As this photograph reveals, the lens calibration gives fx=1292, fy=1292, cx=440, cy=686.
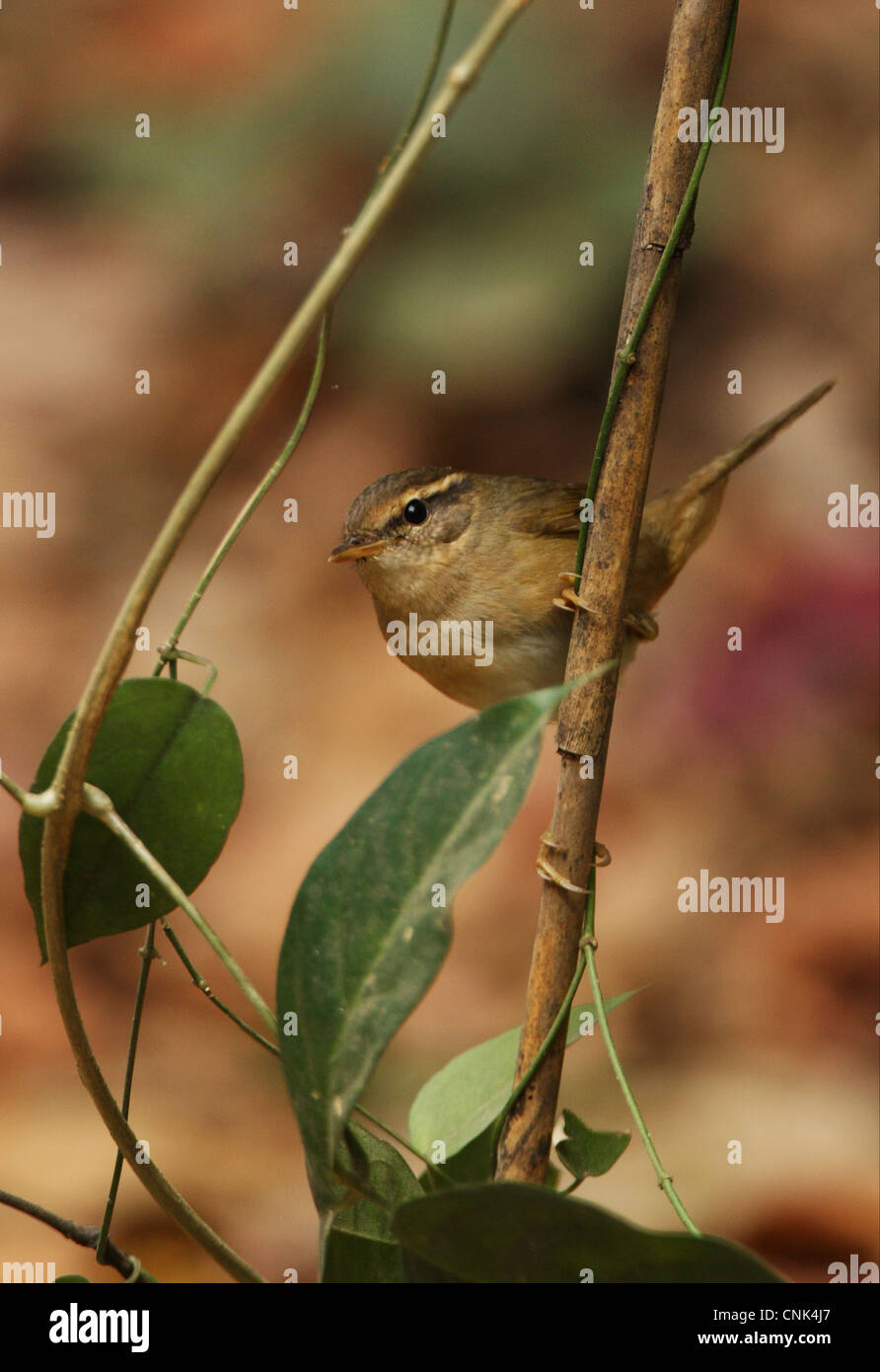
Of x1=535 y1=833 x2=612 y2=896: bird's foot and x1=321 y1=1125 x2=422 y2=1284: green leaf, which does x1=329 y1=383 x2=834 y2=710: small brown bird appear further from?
x1=321 y1=1125 x2=422 y2=1284: green leaf

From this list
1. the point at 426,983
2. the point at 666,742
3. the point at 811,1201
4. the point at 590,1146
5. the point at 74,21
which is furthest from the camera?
the point at 74,21

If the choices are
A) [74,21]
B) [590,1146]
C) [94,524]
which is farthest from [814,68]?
[590,1146]

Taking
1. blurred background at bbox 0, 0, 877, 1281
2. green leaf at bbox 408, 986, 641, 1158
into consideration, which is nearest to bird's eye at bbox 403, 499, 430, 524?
green leaf at bbox 408, 986, 641, 1158

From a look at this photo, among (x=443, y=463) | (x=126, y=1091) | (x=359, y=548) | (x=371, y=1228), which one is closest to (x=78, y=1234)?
(x=126, y=1091)

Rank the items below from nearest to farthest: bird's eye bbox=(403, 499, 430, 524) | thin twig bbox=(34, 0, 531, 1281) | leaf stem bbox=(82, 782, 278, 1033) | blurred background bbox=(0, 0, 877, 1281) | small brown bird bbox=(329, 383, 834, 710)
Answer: thin twig bbox=(34, 0, 531, 1281)
leaf stem bbox=(82, 782, 278, 1033)
small brown bird bbox=(329, 383, 834, 710)
bird's eye bbox=(403, 499, 430, 524)
blurred background bbox=(0, 0, 877, 1281)

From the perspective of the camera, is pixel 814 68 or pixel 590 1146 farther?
pixel 814 68

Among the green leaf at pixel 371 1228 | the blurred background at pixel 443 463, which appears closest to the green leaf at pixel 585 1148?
the green leaf at pixel 371 1228
